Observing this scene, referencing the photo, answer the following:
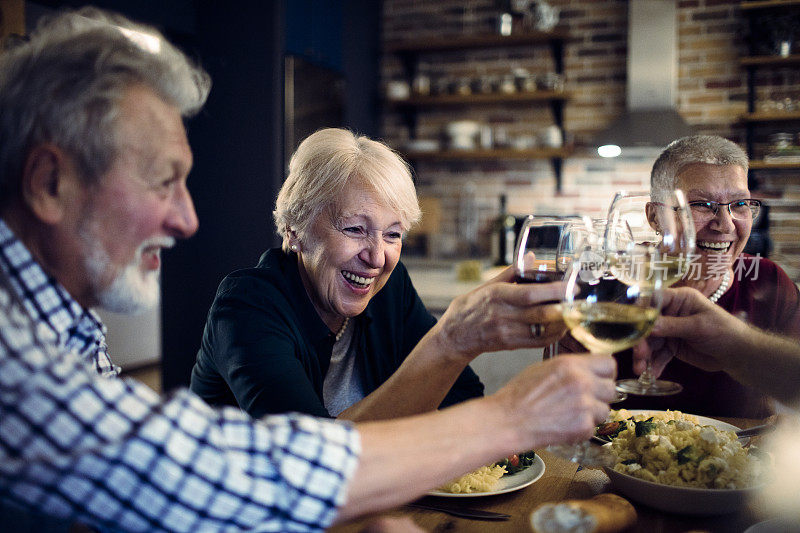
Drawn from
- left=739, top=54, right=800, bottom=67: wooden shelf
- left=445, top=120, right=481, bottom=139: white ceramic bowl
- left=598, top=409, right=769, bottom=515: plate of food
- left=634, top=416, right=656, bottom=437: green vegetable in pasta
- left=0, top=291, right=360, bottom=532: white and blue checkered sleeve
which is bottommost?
left=598, top=409, right=769, bottom=515: plate of food

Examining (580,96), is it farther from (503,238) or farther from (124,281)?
(124,281)

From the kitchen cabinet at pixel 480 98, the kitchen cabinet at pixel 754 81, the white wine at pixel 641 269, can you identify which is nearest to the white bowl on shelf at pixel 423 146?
the kitchen cabinet at pixel 480 98

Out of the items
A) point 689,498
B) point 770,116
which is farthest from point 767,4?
point 689,498

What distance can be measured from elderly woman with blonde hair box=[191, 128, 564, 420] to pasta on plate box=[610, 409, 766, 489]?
29 cm

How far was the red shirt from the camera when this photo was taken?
59.5 inches

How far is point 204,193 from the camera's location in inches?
145

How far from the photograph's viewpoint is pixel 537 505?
0.93m

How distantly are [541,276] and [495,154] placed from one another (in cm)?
330

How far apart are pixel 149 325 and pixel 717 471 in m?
4.32

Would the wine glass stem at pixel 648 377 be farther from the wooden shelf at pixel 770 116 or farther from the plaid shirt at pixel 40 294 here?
the wooden shelf at pixel 770 116

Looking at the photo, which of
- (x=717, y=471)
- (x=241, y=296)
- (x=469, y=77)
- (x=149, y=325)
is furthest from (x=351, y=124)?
(x=717, y=471)

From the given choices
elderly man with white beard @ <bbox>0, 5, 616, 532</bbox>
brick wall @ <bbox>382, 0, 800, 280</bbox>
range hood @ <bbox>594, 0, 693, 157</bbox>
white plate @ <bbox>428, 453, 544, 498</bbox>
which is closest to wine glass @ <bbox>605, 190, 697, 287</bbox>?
elderly man with white beard @ <bbox>0, 5, 616, 532</bbox>

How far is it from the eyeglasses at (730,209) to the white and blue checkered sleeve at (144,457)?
1.21m

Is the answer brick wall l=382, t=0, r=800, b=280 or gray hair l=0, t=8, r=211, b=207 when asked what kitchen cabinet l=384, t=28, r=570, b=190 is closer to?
brick wall l=382, t=0, r=800, b=280
